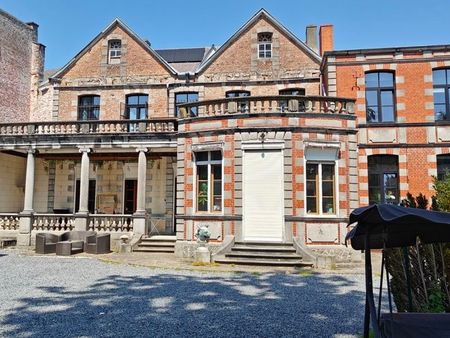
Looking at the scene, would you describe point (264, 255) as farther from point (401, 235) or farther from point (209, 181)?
point (401, 235)

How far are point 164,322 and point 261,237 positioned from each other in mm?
6943

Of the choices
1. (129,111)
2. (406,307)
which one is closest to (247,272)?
(406,307)

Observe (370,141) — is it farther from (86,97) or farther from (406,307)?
(86,97)

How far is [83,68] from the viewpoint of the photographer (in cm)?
1853

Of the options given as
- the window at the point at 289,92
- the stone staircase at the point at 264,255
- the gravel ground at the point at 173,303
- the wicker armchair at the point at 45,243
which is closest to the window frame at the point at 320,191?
the stone staircase at the point at 264,255

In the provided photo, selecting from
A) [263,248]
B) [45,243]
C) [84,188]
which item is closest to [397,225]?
[263,248]

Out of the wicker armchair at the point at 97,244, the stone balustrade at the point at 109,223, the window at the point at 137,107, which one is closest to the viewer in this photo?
the wicker armchair at the point at 97,244

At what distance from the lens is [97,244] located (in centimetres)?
1335

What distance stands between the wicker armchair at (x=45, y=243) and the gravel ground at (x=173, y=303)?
119 inches

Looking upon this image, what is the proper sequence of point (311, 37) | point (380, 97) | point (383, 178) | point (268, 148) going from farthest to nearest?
point (311, 37), point (380, 97), point (383, 178), point (268, 148)

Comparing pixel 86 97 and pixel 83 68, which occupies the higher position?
pixel 83 68

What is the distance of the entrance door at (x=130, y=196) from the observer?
58.2ft

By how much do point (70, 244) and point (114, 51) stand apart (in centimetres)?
1027

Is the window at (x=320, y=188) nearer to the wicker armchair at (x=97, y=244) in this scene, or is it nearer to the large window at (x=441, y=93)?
the large window at (x=441, y=93)
